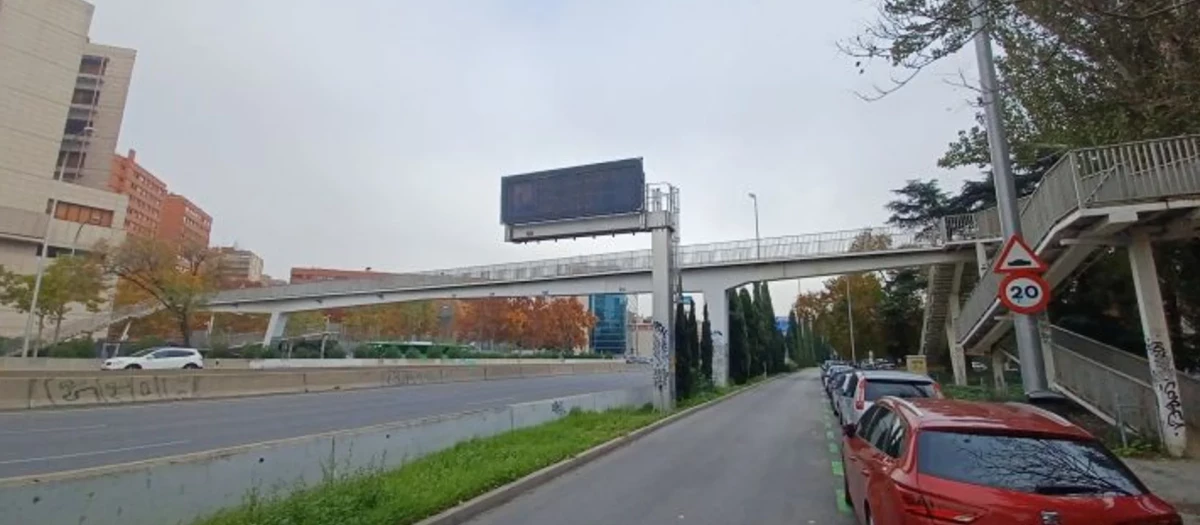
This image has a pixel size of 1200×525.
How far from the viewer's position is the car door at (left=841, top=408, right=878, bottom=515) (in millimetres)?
6233

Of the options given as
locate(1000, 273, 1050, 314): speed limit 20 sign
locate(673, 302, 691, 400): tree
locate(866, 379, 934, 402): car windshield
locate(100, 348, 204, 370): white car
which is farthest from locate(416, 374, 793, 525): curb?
locate(100, 348, 204, 370): white car

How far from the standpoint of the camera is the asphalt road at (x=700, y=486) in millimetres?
7484

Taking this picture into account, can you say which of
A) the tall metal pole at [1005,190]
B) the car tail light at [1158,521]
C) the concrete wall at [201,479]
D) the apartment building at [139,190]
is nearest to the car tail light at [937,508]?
the car tail light at [1158,521]

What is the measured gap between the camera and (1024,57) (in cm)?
1120

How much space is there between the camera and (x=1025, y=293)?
328 inches

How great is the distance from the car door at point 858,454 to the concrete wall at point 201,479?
5970mm

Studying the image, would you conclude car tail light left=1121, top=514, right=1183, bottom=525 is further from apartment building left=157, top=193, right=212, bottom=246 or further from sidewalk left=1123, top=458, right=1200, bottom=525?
apartment building left=157, top=193, right=212, bottom=246

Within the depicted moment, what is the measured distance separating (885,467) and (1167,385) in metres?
10.6

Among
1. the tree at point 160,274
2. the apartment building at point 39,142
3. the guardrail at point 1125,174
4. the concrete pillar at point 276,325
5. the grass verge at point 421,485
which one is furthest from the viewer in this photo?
the concrete pillar at point 276,325

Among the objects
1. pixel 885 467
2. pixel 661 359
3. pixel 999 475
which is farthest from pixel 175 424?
pixel 999 475

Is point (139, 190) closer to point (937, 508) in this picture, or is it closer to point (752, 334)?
point (752, 334)

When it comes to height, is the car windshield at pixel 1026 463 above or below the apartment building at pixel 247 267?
below

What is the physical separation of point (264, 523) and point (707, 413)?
17.4 metres

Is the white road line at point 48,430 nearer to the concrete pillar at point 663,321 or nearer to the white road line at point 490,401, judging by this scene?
the white road line at point 490,401
